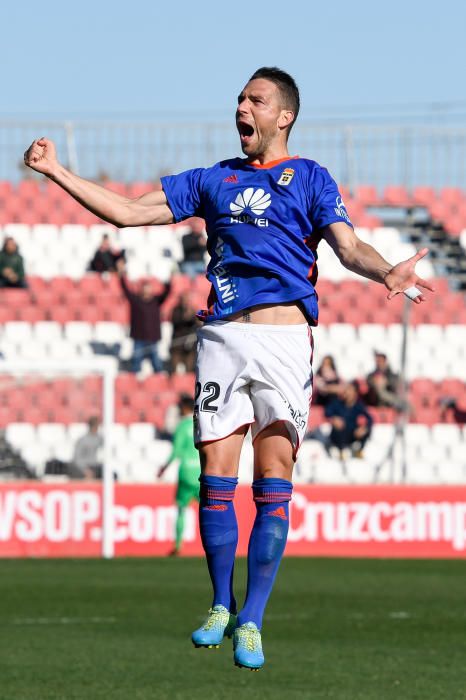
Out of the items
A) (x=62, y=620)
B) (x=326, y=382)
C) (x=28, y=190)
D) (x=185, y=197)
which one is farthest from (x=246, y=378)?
(x=28, y=190)

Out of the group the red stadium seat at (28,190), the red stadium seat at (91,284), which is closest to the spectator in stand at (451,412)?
the red stadium seat at (91,284)

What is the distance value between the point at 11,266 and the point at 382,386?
19.7ft

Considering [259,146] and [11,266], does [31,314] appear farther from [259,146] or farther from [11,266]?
[259,146]

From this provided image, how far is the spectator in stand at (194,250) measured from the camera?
2455 cm

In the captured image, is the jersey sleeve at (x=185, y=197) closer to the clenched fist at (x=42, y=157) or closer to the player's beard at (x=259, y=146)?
the player's beard at (x=259, y=146)

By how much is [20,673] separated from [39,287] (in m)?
15.2

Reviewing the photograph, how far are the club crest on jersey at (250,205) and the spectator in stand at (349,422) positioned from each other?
14676mm

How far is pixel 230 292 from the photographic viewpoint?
20.8ft

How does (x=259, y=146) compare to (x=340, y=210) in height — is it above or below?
above

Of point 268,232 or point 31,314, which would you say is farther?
point 31,314

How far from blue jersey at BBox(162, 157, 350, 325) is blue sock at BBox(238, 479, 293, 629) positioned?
0.76m

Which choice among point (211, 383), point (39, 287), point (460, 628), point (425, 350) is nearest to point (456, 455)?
point (425, 350)

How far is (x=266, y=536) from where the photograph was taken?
6.42 metres

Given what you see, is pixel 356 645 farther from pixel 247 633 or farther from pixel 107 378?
pixel 107 378
